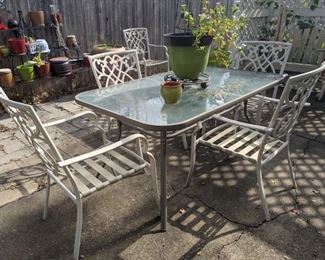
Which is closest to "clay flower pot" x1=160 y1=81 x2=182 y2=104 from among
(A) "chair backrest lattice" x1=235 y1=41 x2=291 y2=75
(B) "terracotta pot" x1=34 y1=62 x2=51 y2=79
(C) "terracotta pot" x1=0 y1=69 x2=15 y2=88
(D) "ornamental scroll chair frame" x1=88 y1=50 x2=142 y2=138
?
(D) "ornamental scroll chair frame" x1=88 y1=50 x2=142 y2=138

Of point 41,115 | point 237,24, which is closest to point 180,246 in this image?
point 237,24

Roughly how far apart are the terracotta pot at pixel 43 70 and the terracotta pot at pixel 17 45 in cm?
28

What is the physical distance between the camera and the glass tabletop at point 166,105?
5.35ft

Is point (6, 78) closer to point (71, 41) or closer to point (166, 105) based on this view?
point (71, 41)

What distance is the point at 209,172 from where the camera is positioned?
2.52 meters

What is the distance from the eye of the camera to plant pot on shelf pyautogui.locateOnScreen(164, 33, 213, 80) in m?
2.04

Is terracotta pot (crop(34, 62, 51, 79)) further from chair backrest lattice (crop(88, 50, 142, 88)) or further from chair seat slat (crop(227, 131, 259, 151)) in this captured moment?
chair seat slat (crop(227, 131, 259, 151))

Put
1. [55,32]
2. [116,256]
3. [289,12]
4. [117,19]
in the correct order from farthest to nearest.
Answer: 1. [117,19]
2. [289,12]
3. [55,32]
4. [116,256]

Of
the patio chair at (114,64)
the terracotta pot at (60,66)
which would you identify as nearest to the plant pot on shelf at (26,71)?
the terracotta pot at (60,66)

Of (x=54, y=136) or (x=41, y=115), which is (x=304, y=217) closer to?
(x=54, y=136)

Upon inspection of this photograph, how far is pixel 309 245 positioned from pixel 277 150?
24.5 inches

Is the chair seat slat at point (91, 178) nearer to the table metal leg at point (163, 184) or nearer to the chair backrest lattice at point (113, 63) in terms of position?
the table metal leg at point (163, 184)

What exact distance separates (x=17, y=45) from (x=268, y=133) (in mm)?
3503

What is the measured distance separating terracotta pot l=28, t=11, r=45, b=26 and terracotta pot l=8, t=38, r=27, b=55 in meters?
0.40
